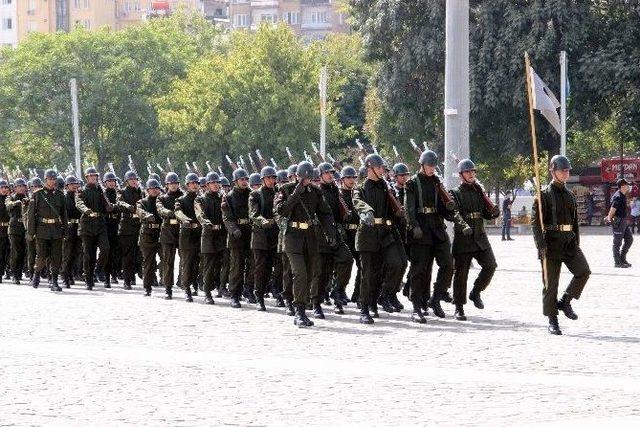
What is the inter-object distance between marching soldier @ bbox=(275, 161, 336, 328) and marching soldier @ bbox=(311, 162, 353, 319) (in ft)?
1.65

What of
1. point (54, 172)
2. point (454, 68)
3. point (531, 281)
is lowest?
point (531, 281)

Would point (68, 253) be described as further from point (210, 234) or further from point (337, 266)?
point (337, 266)

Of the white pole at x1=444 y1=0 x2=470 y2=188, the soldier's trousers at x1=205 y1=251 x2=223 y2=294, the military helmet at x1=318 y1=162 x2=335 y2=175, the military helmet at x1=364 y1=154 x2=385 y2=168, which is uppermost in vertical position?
the white pole at x1=444 y1=0 x2=470 y2=188

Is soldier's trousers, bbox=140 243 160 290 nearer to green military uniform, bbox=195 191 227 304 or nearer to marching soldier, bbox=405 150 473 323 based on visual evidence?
green military uniform, bbox=195 191 227 304

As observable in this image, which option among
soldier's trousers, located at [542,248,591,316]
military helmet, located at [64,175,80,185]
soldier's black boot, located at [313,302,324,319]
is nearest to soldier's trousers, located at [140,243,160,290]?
military helmet, located at [64,175,80,185]

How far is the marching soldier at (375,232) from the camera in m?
18.8

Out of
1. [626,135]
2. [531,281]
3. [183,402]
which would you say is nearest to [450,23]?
[531,281]

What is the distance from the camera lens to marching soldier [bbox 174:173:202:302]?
910 inches

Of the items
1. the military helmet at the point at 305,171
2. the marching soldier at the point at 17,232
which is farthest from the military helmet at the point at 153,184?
the military helmet at the point at 305,171

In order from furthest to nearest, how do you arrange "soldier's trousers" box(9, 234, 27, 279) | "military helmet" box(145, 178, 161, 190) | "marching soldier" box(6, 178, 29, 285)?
"soldier's trousers" box(9, 234, 27, 279)
"marching soldier" box(6, 178, 29, 285)
"military helmet" box(145, 178, 161, 190)

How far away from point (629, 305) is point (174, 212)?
22.2 feet

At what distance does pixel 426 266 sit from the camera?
19.0m

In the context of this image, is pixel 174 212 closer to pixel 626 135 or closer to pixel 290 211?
pixel 290 211

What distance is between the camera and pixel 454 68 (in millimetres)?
28000
